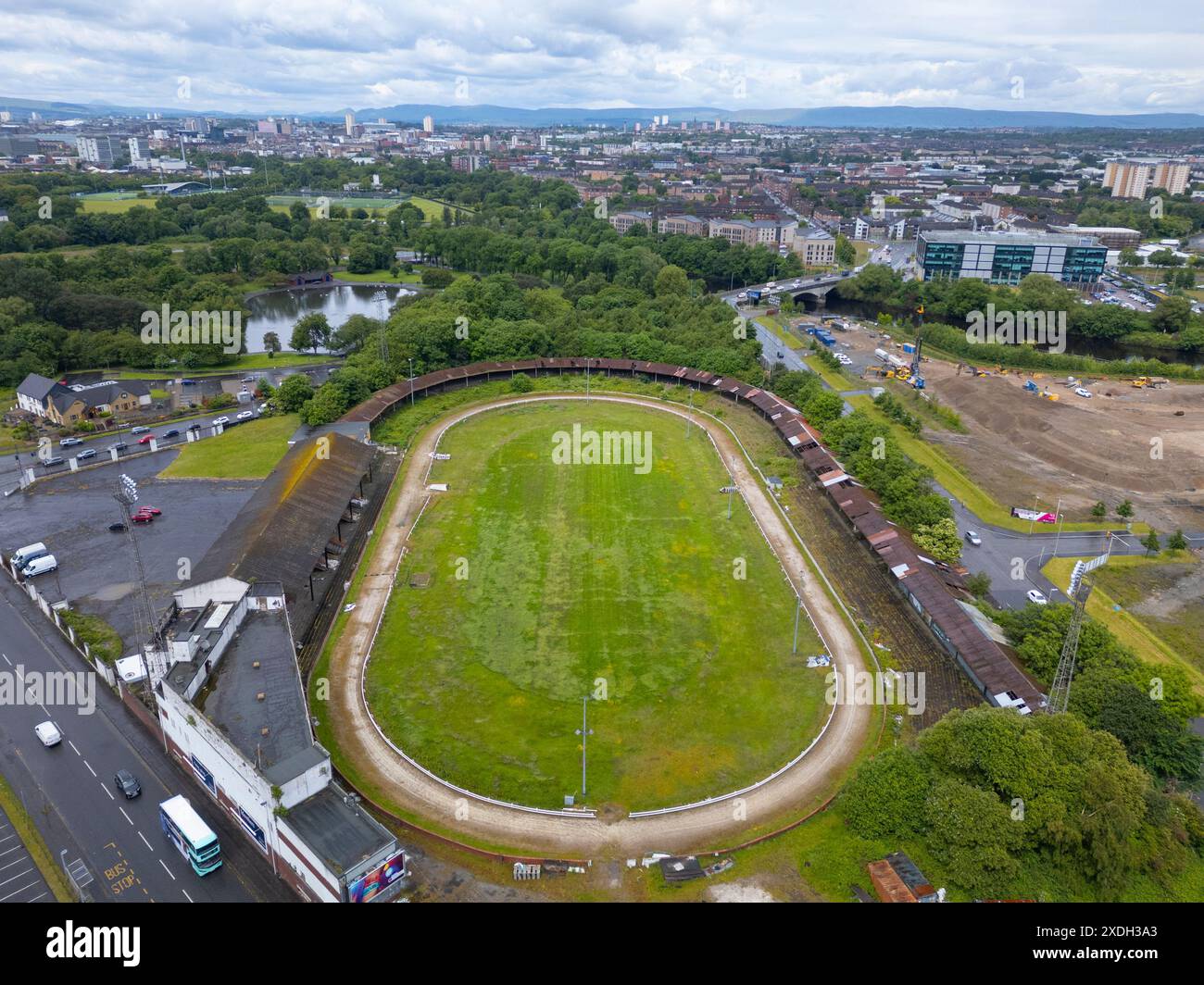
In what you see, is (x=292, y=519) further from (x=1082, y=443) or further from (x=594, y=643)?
(x=1082, y=443)

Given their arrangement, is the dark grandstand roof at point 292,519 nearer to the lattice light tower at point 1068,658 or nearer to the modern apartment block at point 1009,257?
the lattice light tower at point 1068,658

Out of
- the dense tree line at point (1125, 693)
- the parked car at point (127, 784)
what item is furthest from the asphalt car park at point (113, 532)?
the dense tree line at point (1125, 693)

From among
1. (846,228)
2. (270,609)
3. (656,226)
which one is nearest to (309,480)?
(270,609)

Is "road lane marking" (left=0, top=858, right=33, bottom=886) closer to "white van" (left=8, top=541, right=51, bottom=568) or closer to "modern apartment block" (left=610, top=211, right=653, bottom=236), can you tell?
"white van" (left=8, top=541, right=51, bottom=568)

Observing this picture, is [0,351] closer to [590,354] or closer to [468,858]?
[590,354]

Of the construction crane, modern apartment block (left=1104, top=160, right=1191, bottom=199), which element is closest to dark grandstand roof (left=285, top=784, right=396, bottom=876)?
the construction crane
